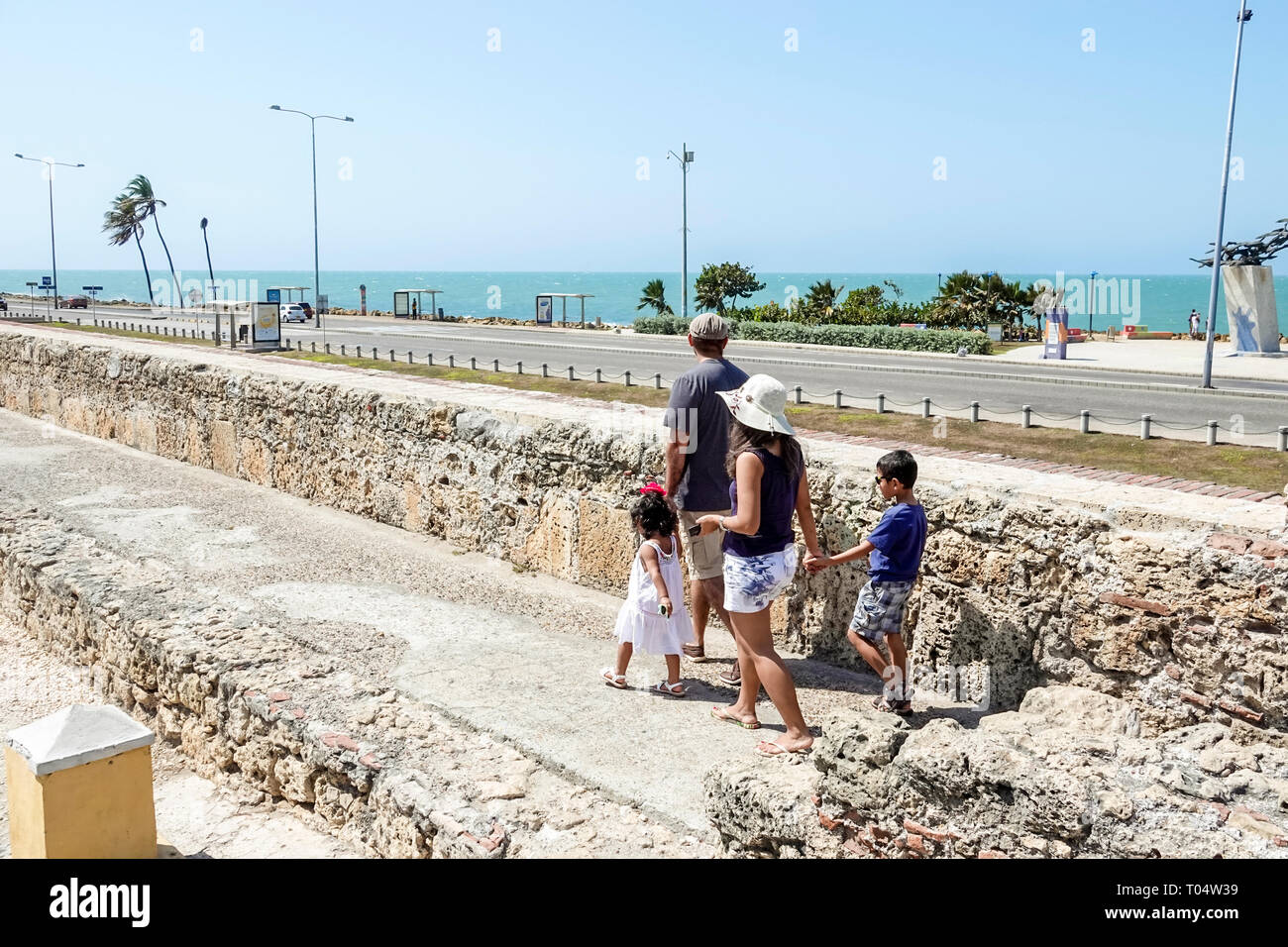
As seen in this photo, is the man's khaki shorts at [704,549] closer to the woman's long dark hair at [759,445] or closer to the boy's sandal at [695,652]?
the boy's sandal at [695,652]

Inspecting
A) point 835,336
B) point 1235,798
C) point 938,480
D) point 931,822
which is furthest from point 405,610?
point 835,336

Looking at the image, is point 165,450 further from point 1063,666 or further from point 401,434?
point 1063,666

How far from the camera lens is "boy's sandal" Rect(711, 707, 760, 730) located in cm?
523

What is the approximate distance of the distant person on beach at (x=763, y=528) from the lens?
185 inches

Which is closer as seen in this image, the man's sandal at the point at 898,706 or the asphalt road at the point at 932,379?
the man's sandal at the point at 898,706

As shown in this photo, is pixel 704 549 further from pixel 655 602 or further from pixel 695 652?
pixel 695 652

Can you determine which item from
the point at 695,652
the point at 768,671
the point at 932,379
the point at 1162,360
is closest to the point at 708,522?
the point at 768,671

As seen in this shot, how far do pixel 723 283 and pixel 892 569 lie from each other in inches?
1567

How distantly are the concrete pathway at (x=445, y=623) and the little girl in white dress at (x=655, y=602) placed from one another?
0.62 ft

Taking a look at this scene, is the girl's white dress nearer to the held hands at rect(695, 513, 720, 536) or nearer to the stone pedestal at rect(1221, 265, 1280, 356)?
the held hands at rect(695, 513, 720, 536)

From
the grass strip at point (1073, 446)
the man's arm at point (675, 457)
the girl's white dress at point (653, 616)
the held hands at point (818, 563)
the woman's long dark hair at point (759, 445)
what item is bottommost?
the girl's white dress at point (653, 616)

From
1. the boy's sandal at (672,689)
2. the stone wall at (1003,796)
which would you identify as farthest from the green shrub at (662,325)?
the stone wall at (1003,796)

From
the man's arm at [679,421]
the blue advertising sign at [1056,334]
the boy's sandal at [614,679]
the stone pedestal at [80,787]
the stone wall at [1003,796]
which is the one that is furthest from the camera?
the blue advertising sign at [1056,334]

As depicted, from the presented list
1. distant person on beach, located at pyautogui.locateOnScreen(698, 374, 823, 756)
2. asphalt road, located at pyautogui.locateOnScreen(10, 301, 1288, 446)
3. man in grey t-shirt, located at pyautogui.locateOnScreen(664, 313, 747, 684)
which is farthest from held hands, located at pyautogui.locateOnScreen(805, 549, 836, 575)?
asphalt road, located at pyautogui.locateOnScreen(10, 301, 1288, 446)
